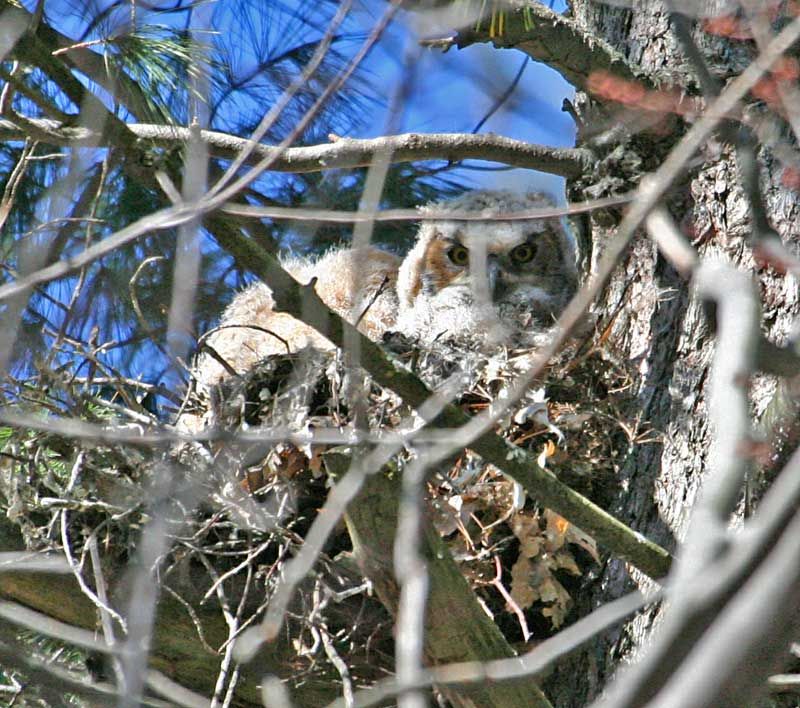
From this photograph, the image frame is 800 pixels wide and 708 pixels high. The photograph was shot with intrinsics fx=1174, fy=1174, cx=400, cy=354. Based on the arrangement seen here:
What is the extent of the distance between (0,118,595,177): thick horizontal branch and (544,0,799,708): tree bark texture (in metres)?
0.14

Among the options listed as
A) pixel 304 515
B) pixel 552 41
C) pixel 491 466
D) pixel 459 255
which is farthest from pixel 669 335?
pixel 459 255

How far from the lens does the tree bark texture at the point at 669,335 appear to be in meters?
2.68

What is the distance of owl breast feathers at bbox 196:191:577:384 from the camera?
4121 mm

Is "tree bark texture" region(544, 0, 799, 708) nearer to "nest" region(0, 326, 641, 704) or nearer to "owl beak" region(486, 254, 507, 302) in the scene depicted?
"nest" region(0, 326, 641, 704)

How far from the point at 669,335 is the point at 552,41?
0.80 meters

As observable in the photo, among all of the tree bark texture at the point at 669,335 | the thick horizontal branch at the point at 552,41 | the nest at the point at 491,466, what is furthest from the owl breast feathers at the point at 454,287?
the thick horizontal branch at the point at 552,41

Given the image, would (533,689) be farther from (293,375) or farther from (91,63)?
A: (91,63)

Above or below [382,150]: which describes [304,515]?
below

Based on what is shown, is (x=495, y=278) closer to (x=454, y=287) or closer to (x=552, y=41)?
(x=454, y=287)

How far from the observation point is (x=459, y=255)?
14.5 feet

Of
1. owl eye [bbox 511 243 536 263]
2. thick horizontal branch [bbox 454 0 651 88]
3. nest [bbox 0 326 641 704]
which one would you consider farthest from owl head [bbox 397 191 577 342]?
thick horizontal branch [bbox 454 0 651 88]

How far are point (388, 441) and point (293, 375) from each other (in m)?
1.53

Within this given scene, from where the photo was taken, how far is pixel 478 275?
4.20 meters

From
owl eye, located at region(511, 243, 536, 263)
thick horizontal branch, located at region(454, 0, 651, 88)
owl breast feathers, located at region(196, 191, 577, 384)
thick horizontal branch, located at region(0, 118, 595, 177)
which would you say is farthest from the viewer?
owl eye, located at region(511, 243, 536, 263)
